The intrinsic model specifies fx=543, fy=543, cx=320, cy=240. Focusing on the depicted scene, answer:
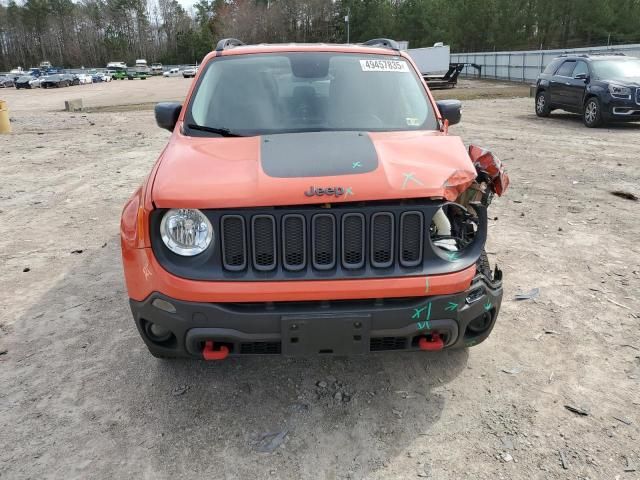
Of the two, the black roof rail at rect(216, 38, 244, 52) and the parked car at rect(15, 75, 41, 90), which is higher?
the black roof rail at rect(216, 38, 244, 52)

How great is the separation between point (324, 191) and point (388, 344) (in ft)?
2.74

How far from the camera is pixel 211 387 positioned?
3.25 metres

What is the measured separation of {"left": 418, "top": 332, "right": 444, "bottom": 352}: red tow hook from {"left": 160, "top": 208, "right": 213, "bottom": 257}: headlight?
1.19 meters

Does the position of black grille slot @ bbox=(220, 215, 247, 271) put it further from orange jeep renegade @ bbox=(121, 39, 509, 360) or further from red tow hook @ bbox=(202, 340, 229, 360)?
red tow hook @ bbox=(202, 340, 229, 360)

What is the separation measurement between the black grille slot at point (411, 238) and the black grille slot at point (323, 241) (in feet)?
1.12

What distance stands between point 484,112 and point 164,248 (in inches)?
658

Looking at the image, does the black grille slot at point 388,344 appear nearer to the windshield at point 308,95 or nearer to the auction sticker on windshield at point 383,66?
the windshield at point 308,95

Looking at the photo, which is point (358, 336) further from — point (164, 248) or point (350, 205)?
point (164, 248)

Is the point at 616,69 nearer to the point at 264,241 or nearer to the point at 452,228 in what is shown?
the point at 452,228

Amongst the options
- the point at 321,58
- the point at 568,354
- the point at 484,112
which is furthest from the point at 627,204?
the point at 484,112

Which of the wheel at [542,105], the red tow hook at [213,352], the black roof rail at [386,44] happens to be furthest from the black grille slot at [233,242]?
the wheel at [542,105]

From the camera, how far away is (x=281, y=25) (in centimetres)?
10775

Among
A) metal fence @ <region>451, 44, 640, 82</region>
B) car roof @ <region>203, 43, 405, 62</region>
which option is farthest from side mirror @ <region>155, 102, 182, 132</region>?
metal fence @ <region>451, 44, 640, 82</region>

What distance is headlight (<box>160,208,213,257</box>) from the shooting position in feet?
8.85
